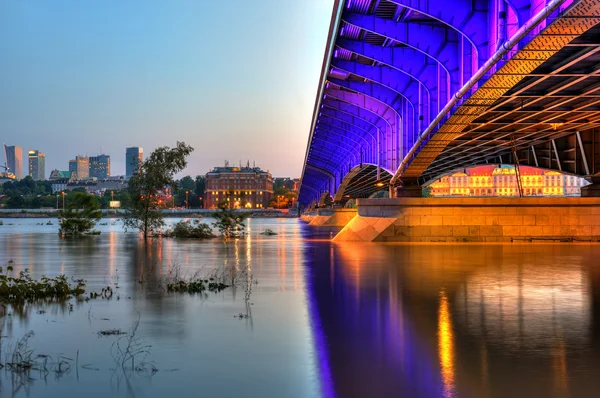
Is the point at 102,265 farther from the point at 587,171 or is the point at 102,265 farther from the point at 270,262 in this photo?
the point at 587,171

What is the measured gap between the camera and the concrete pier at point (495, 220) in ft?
128

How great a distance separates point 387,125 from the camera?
162 ft

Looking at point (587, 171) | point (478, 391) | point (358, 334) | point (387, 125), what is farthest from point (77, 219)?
point (478, 391)

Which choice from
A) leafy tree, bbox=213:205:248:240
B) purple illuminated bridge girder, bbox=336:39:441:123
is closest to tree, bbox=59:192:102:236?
leafy tree, bbox=213:205:248:240

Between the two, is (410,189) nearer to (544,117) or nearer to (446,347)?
(544,117)

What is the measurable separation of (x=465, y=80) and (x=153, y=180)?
30027mm

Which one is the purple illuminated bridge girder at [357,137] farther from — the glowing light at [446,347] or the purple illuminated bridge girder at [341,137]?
the glowing light at [446,347]

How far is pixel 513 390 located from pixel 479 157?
181 ft

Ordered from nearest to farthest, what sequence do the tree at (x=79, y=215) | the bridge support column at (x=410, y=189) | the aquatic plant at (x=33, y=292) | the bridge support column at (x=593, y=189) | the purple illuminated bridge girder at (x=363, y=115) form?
the aquatic plant at (x=33, y=292), the bridge support column at (x=593, y=189), the bridge support column at (x=410, y=189), the purple illuminated bridge girder at (x=363, y=115), the tree at (x=79, y=215)

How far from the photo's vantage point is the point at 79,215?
60.7 metres

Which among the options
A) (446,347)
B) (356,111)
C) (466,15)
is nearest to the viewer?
(446,347)

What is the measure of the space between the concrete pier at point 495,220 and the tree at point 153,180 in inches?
710

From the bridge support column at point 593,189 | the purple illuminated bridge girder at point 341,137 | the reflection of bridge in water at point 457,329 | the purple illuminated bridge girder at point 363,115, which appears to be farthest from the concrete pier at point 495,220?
the purple illuminated bridge girder at point 341,137

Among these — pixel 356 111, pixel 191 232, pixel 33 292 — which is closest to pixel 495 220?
pixel 356 111
